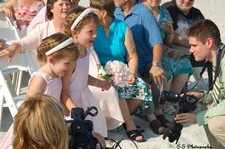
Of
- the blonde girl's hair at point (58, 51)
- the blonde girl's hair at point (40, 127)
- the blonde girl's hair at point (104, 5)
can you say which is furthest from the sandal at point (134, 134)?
the blonde girl's hair at point (40, 127)

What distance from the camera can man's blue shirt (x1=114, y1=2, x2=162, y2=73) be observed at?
6.80 m

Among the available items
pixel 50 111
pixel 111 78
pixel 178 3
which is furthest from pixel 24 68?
pixel 50 111

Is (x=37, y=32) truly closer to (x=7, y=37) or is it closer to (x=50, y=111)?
(x=7, y=37)

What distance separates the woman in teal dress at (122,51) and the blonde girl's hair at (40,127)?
3.25 meters

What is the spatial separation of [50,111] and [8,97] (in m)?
2.94

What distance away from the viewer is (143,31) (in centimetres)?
688

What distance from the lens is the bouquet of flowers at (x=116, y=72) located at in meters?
6.12

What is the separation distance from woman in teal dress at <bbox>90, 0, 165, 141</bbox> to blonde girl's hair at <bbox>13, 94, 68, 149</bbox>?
10.7 ft

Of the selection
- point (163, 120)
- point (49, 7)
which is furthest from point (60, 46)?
point (163, 120)

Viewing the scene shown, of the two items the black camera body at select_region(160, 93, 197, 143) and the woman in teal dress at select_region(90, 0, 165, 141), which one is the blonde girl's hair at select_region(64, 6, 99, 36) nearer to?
the woman in teal dress at select_region(90, 0, 165, 141)

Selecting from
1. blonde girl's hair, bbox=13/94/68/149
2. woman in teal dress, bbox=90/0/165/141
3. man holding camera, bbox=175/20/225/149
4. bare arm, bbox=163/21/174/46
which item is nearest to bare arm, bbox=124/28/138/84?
woman in teal dress, bbox=90/0/165/141

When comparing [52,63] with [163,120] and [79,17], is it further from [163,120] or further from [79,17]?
[163,120]

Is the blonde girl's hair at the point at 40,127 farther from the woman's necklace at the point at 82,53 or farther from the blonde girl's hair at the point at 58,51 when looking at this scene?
the woman's necklace at the point at 82,53

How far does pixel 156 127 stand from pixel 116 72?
775 millimetres
